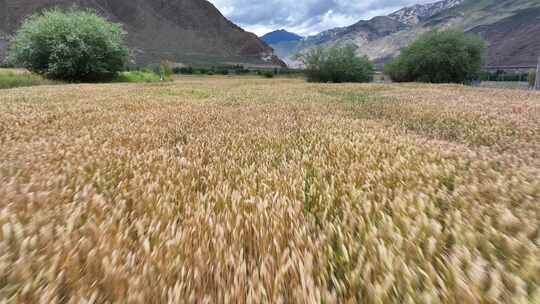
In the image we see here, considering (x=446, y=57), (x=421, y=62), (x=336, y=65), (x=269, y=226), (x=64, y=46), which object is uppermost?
(x=64, y=46)

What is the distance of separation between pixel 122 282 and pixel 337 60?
5743 centimetres

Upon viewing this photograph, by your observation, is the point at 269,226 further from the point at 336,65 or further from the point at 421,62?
the point at 336,65

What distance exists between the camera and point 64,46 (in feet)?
83.6

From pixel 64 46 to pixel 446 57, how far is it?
51419 millimetres

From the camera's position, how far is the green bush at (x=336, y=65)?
53.2m

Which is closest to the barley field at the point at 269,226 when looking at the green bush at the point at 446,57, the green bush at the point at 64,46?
the green bush at the point at 64,46

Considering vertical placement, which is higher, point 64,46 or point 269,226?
point 64,46

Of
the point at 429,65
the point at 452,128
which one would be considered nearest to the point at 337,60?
the point at 429,65

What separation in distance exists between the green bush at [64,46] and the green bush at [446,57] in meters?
47.3

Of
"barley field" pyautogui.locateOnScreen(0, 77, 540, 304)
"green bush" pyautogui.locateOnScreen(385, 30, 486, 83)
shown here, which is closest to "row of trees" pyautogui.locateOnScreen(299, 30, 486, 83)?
"green bush" pyautogui.locateOnScreen(385, 30, 486, 83)

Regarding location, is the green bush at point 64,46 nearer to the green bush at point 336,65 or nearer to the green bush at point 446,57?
the green bush at point 336,65

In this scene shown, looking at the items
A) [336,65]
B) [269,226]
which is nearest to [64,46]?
[269,226]

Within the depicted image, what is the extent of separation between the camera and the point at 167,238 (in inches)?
47.1

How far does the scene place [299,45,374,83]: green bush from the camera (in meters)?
53.2
